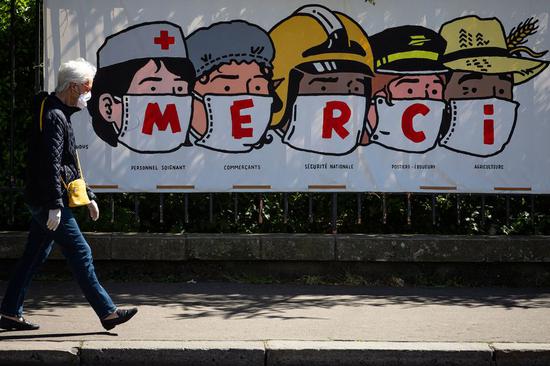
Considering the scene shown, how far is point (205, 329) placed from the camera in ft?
20.8

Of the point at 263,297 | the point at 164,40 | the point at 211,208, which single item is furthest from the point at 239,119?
the point at 263,297

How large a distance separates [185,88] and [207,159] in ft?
2.50

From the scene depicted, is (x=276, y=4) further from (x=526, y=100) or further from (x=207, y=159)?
(x=526, y=100)

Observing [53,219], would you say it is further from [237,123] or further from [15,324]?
[237,123]

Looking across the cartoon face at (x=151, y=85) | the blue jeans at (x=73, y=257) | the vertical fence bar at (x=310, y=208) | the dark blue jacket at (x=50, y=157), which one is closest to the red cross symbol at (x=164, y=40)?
the cartoon face at (x=151, y=85)

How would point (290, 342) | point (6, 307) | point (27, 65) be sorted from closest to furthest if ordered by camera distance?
point (290, 342)
point (6, 307)
point (27, 65)

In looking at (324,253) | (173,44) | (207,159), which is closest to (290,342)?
(324,253)

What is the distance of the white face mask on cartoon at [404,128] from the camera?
343 inches

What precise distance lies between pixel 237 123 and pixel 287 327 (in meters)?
2.89

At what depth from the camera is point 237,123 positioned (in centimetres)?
873

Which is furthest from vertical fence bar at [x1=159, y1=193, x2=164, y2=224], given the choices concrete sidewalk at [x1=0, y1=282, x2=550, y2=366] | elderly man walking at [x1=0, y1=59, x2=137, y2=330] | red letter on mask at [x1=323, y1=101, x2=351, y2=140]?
elderly man walking at [x1=0, y1=59, x2=137, y2=330]

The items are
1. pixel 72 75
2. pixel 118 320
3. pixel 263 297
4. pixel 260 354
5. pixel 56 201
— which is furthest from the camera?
pixel 263 297

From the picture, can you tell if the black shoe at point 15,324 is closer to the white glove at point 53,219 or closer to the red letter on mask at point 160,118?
the white glove at point 53,219

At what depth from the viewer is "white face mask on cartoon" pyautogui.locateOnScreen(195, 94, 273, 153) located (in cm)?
872
